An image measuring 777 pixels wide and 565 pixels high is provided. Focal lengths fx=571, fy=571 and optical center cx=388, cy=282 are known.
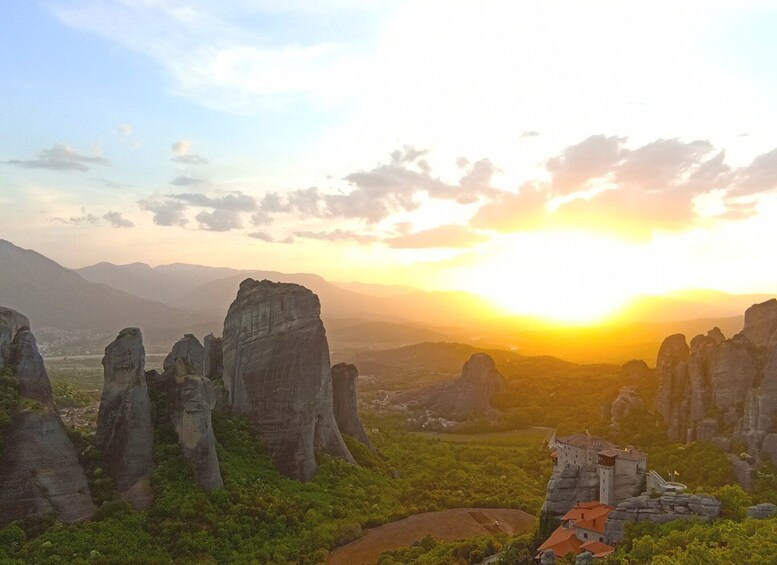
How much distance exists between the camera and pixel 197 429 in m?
44.3

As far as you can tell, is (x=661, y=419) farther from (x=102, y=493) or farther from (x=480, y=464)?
(x=102, y=493)

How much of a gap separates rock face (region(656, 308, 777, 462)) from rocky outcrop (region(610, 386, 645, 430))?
13.3 feet

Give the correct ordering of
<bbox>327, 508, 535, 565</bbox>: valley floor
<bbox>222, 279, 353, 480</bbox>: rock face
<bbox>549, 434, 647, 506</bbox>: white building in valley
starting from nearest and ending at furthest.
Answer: <bbox>549, 434, 647, 506</bbox>: white building in valley, <bbox>327, 508, 535, 565</bbox>: valley floor, <bbox>222, 279, 353, 480</bbox>: rock face

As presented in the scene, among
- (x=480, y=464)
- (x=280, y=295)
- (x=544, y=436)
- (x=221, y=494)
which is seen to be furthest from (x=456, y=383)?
(x=221, y=494)

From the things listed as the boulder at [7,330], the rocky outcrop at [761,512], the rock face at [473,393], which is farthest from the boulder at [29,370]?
the rock face at [473,393]

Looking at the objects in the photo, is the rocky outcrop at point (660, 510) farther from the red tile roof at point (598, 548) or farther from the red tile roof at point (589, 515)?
the red tile roof at point (598, 548)

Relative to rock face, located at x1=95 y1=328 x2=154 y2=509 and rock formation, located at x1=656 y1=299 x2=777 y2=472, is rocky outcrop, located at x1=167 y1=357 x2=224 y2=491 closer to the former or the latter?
rock face, located at x1=95 y1=328 x2=154 y2=509

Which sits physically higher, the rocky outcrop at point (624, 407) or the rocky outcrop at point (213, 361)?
the rocky outcrop at point (213, 361)

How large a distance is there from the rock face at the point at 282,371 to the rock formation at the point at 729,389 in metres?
41.4

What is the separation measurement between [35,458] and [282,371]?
22.3 m

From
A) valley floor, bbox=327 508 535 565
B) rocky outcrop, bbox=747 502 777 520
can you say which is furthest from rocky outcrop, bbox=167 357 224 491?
rocky outcrop, bbox=747 502 777 520

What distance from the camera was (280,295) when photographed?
190 ft

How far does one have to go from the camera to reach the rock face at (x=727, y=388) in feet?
194

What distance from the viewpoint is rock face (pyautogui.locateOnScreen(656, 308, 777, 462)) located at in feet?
194
